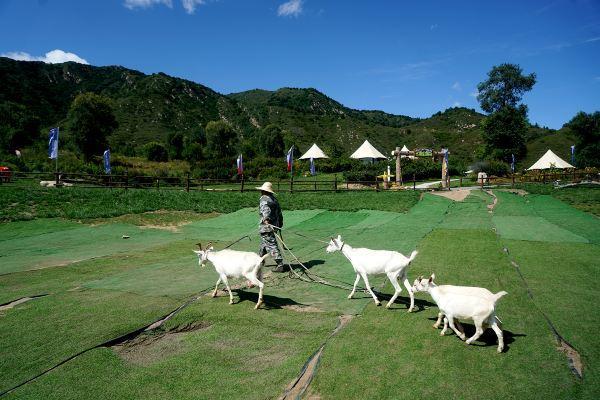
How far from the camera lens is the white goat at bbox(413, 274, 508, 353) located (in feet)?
17.9

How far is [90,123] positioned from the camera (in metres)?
61.1

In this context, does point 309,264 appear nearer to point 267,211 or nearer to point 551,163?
point 267,211

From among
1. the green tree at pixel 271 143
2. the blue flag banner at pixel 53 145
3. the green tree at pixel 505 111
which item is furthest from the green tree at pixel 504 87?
the blue flag banner at pixel 53 145

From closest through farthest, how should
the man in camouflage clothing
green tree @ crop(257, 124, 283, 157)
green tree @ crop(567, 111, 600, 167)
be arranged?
the man in camouflage clothing, green tree @ crop(567, 111, 600, 167), green tree @ crop(257, 124, 283, 157)

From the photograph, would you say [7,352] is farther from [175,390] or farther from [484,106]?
[484,106]

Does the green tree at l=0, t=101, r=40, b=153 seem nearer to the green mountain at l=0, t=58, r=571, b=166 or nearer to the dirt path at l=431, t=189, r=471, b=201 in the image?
the green mountain at l=0, t=58, r=571, b=166

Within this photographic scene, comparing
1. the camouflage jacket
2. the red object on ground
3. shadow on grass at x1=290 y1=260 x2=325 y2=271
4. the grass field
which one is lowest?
shadow on grass at x1=290 y1=260 x2=325 y2=271

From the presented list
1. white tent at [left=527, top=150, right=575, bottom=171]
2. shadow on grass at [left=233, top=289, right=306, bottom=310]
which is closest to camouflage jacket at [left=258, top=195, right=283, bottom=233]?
shadow on grass at [left=233, top=289, right=306, bottom=310]

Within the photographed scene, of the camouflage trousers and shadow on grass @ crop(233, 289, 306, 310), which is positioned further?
the camouflage trousers

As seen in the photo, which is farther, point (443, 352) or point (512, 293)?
point (512, 293)

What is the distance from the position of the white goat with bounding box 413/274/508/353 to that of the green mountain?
3086 inches

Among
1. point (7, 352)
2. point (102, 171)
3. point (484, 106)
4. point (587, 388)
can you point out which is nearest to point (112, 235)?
point (7, 352)

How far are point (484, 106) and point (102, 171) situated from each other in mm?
57405

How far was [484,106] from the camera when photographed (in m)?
61.4
